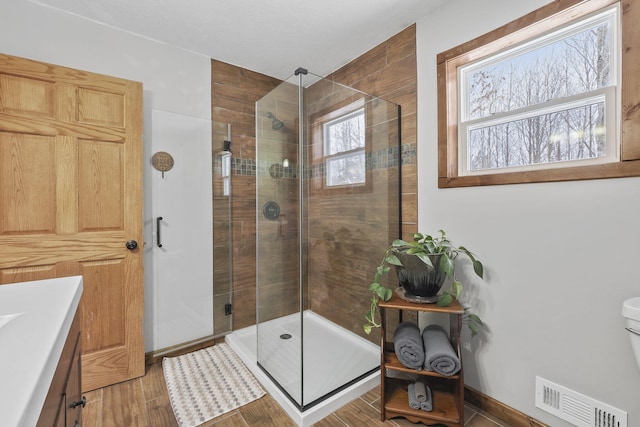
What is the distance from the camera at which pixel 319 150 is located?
6.72ft

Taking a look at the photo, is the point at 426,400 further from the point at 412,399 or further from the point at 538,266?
the point at 538,266

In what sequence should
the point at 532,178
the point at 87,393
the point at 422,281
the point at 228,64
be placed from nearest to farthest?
the point at 532,178 → the point at 422,281 → the point at 87,393 → the point at 228,64

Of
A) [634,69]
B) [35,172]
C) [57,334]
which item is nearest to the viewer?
[57,334]

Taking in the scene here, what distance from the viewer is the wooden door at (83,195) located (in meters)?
1.62

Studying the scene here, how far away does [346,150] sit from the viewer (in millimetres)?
2152

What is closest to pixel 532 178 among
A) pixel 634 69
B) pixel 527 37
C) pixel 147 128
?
pixel 634 69

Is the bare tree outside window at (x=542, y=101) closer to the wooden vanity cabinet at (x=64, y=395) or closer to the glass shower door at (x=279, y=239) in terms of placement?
the glass shower door at (x=279, y=239)

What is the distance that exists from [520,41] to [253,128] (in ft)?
6.66

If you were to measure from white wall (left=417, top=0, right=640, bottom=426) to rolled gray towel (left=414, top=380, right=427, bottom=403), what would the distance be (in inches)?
11.9

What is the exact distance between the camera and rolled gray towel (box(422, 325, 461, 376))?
145cm

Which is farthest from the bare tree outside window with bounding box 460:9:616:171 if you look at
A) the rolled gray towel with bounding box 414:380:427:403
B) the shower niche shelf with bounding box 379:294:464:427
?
the rolled gray towel with bounding box 414:380:427:403

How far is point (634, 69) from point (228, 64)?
8.49 feet

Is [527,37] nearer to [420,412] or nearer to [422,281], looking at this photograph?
[422,281]

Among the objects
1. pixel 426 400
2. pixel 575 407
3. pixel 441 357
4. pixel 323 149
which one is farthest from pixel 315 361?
pixel 323 149
